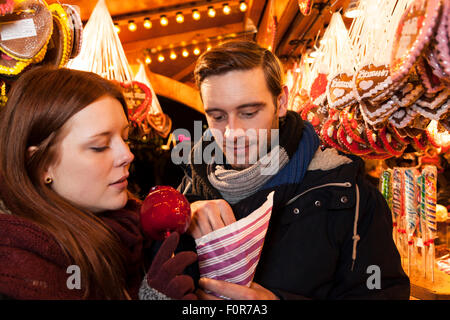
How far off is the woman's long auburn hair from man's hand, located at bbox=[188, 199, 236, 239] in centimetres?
24

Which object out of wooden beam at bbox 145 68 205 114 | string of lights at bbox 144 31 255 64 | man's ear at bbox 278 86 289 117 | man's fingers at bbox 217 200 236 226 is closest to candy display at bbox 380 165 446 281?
man's ear at bbox 278 86 289 117

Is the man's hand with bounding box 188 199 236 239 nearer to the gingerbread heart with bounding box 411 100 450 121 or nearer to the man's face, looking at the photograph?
the man's face

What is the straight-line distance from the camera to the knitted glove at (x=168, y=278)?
3.19 feet

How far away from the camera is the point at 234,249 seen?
108 centimetres

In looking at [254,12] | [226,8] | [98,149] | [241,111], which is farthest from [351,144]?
[254,12]

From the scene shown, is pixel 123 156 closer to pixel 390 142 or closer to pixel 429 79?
pixel 429 79

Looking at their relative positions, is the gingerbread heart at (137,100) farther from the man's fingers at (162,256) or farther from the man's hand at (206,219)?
the man's fingers at (162,256)

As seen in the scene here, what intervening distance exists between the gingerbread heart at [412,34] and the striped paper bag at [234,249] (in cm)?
61

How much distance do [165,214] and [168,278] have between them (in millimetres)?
184


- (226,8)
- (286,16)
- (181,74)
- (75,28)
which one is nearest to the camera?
(75,28)

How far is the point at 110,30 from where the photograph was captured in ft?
8.83

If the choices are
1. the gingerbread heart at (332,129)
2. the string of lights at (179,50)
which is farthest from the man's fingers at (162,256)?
the string of lights at (179,50)
